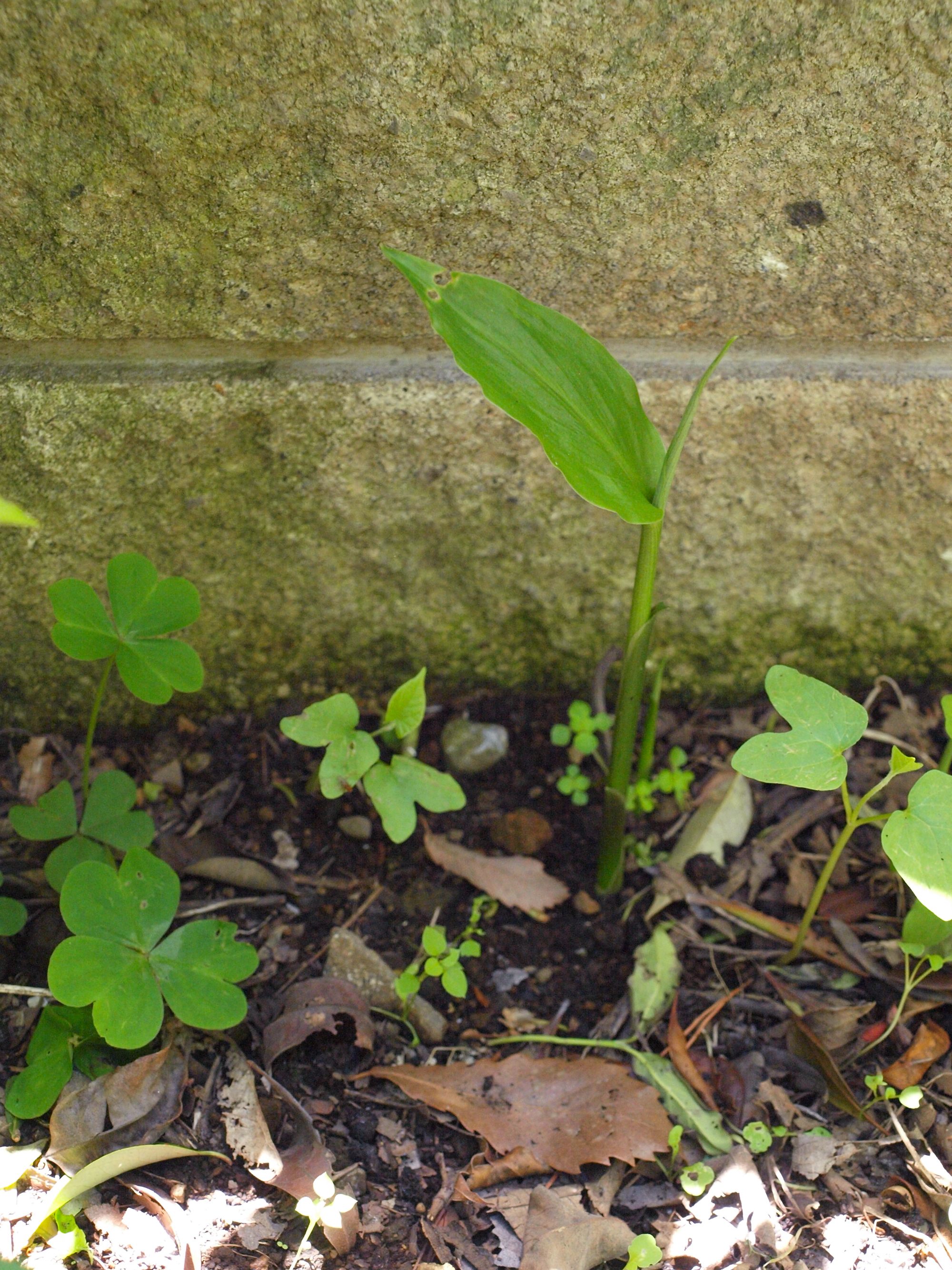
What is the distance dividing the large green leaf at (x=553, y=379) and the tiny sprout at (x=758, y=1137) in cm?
76

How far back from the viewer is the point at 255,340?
1.34 m

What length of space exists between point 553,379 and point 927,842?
671mm

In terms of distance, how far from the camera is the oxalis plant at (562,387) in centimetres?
108

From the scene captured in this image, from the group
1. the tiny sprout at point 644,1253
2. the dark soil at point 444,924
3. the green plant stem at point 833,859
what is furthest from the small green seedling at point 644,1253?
the green plant stem at point 833,859

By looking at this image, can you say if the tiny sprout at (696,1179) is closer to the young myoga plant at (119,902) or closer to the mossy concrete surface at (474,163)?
the young myoga plant at (119,902)

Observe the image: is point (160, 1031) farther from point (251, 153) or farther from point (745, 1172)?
point (251, 153)

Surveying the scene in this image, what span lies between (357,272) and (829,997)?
1197 millimetres

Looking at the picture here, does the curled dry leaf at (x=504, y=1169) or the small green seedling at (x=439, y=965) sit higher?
the small green seedling at (x=439, y=965)

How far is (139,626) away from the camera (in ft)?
4.42

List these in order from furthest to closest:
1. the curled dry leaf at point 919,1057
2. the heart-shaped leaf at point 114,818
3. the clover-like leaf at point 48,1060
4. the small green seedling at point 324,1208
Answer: the heart-shaped leaf at point 114,818 < the curled dry leaf at point 919,1057 < the clover-like leaf at point 48,1060 < the small green seedling at point 324,1208

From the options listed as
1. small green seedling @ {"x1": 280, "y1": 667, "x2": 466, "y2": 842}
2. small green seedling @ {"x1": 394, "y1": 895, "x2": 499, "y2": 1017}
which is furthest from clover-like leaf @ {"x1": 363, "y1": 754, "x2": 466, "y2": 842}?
small green seedling @ {"x1": 394, "y1": 895, "x2": 499, "y2": 1017}

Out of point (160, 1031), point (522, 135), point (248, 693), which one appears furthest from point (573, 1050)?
point (522, 135)

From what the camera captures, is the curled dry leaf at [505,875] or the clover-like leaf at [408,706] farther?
the curled dry leaf at [505,875]

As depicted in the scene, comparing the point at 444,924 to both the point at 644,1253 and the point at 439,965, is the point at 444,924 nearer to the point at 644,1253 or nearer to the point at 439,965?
the point at 439,965
